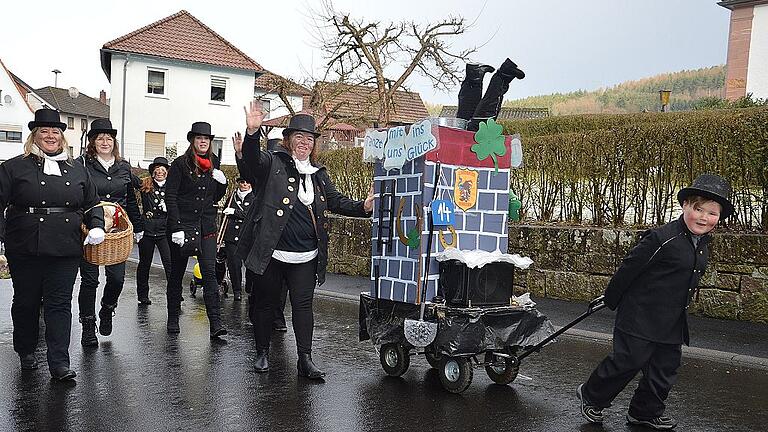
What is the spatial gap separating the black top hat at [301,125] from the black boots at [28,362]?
2.75m

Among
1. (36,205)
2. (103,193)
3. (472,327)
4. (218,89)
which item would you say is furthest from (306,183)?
(218,89)

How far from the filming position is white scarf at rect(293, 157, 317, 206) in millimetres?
6879

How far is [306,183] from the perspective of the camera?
6.95m

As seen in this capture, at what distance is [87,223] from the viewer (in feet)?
22.6

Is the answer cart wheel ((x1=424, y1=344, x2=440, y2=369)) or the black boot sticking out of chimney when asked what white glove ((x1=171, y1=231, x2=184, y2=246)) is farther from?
the black boot sticking out of chimney

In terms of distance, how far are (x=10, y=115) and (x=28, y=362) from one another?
61.5m

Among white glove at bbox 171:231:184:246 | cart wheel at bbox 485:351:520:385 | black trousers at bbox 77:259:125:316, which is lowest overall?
cart wheel at bbox 485:351:520:385

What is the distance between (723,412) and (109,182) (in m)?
→ 5.91

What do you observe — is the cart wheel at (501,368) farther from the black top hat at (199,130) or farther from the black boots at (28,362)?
the black top hat at (199,130)

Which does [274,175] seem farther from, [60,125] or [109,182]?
[109,182]


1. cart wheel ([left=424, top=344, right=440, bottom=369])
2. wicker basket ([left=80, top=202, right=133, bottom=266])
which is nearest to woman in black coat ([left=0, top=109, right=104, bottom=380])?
wicker basket ([left=80, top=202, right=133, bottom=266])

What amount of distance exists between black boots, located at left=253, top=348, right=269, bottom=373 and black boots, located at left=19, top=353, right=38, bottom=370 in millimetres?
1774

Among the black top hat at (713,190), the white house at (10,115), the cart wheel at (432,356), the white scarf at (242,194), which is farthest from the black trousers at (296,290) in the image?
the white house at (10,115)

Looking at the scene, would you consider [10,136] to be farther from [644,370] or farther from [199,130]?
[644,370]
